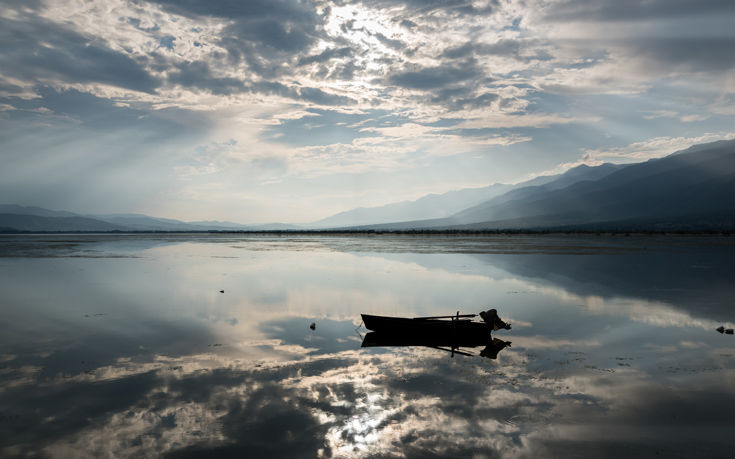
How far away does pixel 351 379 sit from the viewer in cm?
1402

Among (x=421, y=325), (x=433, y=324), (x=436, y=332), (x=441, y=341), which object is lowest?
(x=441, y=341)

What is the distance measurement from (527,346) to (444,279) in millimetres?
20755

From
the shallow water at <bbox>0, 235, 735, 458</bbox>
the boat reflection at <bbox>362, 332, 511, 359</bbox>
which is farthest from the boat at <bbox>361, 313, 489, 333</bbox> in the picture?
the shallow water at <bbox>0, 235, 735, 458</bbox>

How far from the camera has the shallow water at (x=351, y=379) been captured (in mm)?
9859

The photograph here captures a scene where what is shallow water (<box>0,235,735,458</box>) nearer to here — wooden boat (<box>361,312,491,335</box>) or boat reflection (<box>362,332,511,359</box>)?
boat reflection (<box>362,332,511,359</box>)

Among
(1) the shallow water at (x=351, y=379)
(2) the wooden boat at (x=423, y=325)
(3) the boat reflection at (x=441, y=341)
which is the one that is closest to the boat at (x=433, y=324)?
(2) the wooden boat at (x=423, y=325)

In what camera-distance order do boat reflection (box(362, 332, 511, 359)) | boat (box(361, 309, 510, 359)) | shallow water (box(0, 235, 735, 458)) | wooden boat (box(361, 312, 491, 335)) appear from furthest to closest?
1. wooden boat (box(361, 312, 491, 335))
2. boat (box(361, 309, 510, 359))
3. boat reflection (box(362, 332, 511, 359))
4. shallow water (box(0, 235, 735, 458))

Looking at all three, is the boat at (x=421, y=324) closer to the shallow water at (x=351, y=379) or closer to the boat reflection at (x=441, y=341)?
the boat reflection at (x=441, y=341)

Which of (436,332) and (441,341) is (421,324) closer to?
(436,332)

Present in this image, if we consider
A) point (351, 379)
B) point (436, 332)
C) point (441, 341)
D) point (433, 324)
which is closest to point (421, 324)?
point (433, 324)

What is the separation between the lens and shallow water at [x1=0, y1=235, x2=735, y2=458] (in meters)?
9.86

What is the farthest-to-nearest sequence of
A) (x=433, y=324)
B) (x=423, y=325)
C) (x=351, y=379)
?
(x=423, y=325) < (x=433, y=324) < (x=351, y=379)

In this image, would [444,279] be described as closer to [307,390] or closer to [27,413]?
[307,390]

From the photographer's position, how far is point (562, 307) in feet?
86.4
